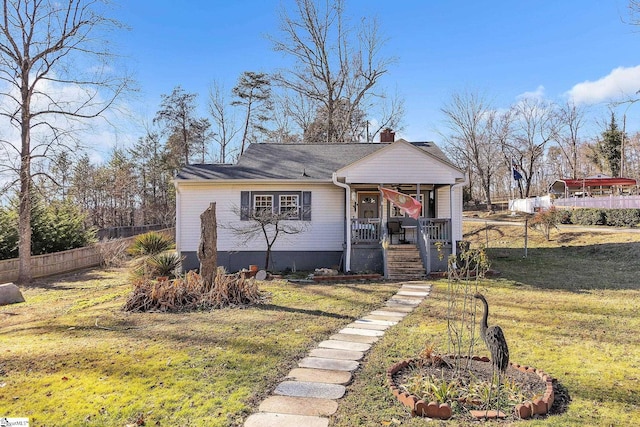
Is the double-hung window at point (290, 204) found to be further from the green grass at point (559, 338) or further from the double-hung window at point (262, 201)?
the green grass at point (559, 338)

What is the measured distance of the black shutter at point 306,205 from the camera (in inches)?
550

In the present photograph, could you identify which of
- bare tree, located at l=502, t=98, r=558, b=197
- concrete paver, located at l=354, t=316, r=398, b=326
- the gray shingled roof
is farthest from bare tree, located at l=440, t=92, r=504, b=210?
concrete paver, located at l=354, t=316, r=398, b=326

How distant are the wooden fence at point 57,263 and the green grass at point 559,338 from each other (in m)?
14.4

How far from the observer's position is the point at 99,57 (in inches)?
599

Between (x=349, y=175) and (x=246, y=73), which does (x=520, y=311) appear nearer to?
(x=349, y=175)

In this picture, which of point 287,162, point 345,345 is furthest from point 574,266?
point 345,345

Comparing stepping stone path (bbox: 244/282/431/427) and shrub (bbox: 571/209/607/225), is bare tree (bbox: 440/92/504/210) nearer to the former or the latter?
shrub (bbox: 571/209/607/225)

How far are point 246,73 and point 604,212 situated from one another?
27733 mm

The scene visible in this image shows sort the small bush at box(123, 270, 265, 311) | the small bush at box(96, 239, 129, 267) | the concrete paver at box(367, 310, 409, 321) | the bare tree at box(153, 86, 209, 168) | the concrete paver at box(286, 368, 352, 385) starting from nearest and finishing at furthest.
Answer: the concrete paver at box(286, 368, 352, 385) → the concrete paver at box(367, 310, 409, 321) → the small bush at box(123, 270, 265, 311) → the small bush at box(96, 239, 129, 267) → the bare tree at box(153, 86, 209, 168)

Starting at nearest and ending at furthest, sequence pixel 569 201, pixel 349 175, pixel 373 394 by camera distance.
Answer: pixel 373 394 < pixel 349 175 < pixel 569 201

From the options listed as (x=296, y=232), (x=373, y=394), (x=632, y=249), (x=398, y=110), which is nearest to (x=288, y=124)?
(x=398, y=110)

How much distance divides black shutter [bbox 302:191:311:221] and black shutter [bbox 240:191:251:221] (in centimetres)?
198

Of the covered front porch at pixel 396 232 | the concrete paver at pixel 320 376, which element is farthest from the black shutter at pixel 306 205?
the concrete paver at pixel 320 376

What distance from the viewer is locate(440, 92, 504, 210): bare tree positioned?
38969 mm
